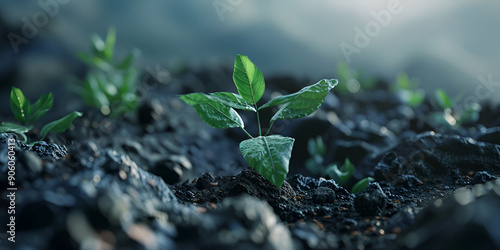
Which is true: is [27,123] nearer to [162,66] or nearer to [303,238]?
[303,238]

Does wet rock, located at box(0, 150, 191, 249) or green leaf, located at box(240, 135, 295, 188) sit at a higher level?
green leaf, located at box(240, 135, 295, 188)

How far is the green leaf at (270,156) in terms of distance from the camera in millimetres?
759

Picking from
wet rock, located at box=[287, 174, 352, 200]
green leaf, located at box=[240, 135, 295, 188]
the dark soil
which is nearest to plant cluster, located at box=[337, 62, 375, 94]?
the dark soil

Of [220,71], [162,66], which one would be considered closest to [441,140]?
[220,71]

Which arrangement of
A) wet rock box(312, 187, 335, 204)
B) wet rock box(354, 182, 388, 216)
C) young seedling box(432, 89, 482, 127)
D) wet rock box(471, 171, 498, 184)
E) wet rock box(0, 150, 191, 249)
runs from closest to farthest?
wet rock box(0, 150, 191, 249), wet rock box(354, 182, 388, 216), wet rock box(312, 187, 335, 204), wet rock box(471, 171, 498, 184), young seedling box(432, 89, 482, 127)

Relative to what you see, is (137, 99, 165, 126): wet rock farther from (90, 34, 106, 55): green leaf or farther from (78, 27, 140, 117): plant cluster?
(90, 34, 106, 55): green leaf

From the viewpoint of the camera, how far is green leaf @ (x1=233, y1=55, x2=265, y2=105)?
35.1 inches

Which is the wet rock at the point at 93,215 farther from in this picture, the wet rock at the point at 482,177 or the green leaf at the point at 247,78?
the wet rock at the point at 482,177

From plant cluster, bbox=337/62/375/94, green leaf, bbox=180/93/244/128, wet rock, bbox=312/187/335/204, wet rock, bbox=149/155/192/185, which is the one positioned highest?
plant cluster, bbox=337/62/375/94

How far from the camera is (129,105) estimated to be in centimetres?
205

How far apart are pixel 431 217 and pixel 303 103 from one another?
1.38 ft

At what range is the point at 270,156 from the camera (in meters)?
0.79

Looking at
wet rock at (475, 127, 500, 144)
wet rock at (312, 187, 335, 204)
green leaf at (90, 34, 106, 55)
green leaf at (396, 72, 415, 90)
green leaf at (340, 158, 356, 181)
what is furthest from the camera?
green leaf at (396, 72, 415, 90)

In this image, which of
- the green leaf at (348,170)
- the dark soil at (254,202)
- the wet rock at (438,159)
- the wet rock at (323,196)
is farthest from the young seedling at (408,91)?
the wet rock at (323,196)
